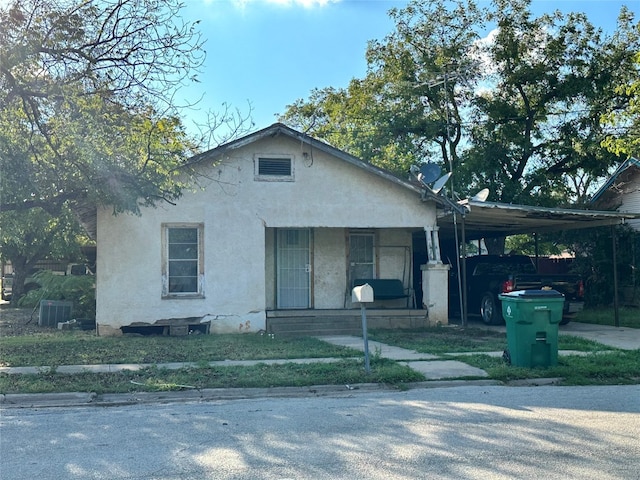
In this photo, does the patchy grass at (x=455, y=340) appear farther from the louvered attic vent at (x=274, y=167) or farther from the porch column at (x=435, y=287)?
the louvered attic vent at (x=274, y=167)

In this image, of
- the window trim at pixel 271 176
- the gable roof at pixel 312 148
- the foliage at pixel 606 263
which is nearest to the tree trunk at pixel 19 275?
the window trim at pixel 271 176

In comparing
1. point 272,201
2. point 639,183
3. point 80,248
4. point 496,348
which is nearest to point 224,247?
point 272,201

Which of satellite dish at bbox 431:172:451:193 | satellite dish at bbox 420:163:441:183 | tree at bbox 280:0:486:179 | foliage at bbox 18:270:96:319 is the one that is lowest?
foliage at bbox 18:270:96:319

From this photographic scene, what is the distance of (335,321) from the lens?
1483 cm

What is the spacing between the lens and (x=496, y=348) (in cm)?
1164

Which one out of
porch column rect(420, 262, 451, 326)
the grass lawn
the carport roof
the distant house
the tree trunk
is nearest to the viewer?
the grass lawn

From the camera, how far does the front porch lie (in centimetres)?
1452

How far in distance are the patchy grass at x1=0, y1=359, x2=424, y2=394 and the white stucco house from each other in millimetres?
4850

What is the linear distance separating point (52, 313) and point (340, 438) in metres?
12.4

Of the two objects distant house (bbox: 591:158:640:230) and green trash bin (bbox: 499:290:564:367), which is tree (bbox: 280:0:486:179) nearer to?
distant house (bbox: 591:158:640:230)

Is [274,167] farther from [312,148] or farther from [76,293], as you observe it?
[76,293]

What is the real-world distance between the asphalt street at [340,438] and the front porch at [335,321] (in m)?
6.54

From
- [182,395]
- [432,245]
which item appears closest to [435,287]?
[432,245]

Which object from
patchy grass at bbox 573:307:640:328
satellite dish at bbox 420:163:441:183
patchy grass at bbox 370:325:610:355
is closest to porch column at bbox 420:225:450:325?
patchy grass at bbox 370:325:610:355
